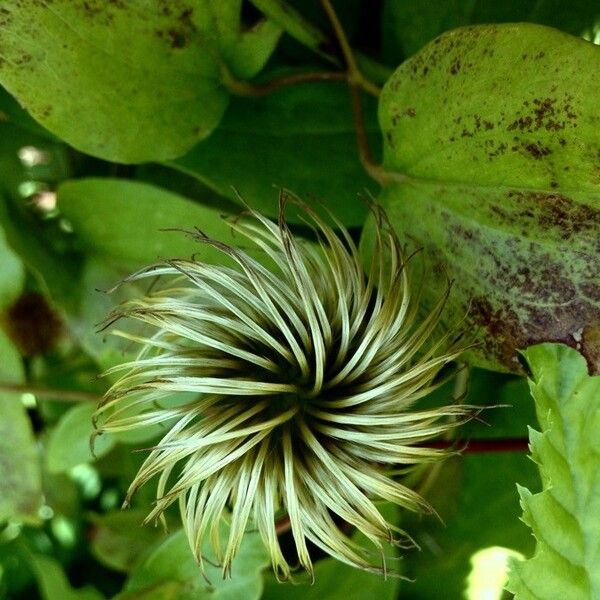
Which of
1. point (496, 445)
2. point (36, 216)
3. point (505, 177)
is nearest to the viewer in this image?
point (505, 177)

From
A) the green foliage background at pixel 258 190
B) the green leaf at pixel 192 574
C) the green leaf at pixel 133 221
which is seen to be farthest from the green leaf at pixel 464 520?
the green leaf at pixel 133 221

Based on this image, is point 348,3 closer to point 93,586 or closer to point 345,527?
point 345,527

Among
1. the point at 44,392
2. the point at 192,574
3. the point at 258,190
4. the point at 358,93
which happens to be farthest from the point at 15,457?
the point at 358,93

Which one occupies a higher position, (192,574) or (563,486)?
(563,486)

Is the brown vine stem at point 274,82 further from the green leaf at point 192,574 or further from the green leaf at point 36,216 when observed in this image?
the green leaf at point 192,574

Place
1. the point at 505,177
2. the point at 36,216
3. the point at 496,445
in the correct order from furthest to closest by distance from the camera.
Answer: the point at 36,216
the point at 496,445
the point at 505,177

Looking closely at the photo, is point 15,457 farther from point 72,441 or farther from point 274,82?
point 274,82

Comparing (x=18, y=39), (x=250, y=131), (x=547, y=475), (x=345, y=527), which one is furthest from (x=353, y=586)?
(x=18, y=39)
